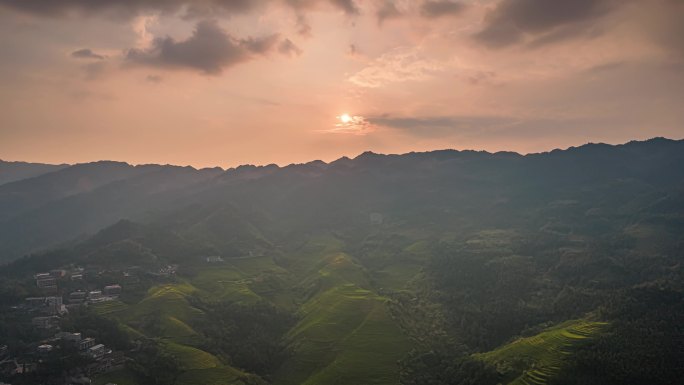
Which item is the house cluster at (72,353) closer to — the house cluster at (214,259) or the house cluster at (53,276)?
the house cluster at (53,276)

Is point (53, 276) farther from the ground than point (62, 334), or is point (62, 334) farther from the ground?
point (53, 276)

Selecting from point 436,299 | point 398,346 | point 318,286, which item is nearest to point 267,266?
point 318,286

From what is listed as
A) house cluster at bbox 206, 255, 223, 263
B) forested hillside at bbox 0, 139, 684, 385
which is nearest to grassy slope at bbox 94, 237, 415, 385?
forested hillside at bbox 0, 139, 684, 385

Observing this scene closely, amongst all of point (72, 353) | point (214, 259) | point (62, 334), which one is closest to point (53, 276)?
point (62, 334)

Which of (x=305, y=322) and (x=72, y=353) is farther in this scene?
(x=305, y=322)

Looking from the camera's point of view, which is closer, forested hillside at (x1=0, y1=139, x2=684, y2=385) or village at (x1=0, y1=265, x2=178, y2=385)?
village at (x1=0, y1=265, x2=178, y2=385)

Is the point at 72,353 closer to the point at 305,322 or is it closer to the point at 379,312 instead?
the point at 305,322

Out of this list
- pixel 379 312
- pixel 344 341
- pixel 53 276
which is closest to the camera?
pixel 344 341

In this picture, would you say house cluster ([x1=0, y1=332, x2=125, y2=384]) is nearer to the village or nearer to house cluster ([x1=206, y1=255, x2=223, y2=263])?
the village
